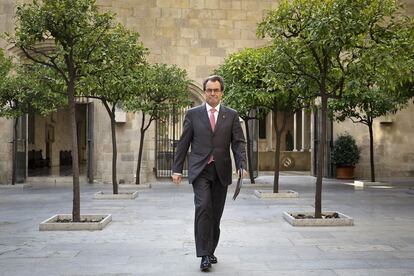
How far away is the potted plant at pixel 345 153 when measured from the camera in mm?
20203

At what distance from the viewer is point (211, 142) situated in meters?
5.58

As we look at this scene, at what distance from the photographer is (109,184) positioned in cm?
1881

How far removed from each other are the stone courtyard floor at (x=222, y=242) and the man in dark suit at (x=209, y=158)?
0.42m

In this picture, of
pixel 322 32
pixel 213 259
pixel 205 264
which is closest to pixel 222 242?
pixel 213 259

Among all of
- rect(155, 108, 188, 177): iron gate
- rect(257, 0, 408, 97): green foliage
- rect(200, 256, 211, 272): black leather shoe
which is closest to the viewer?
rect(200, 256, 211, 272): black leather shoe

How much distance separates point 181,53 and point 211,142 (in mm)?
14972

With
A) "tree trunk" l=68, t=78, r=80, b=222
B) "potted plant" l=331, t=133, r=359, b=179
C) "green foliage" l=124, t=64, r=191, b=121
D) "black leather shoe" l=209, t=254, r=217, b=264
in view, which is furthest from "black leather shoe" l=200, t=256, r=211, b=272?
"potted plant" l=331, t=133, r=359, b=179

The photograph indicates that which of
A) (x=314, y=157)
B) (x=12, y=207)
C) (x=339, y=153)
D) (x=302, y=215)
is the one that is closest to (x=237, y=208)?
(x=302, y=215)

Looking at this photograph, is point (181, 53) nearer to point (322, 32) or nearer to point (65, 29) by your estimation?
point (65, 29)

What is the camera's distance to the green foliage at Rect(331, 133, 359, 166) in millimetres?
20203

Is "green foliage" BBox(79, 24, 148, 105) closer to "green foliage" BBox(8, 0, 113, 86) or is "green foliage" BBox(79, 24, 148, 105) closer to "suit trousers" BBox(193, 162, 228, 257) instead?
"green foliage" BBox(8, 0, 113, 86)

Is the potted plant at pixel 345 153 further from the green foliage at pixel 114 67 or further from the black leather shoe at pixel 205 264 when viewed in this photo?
the black leather shoe at pixel 205 264

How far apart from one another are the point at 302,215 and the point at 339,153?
1147cm

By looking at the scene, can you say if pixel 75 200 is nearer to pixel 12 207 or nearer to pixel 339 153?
pixel 12 207
